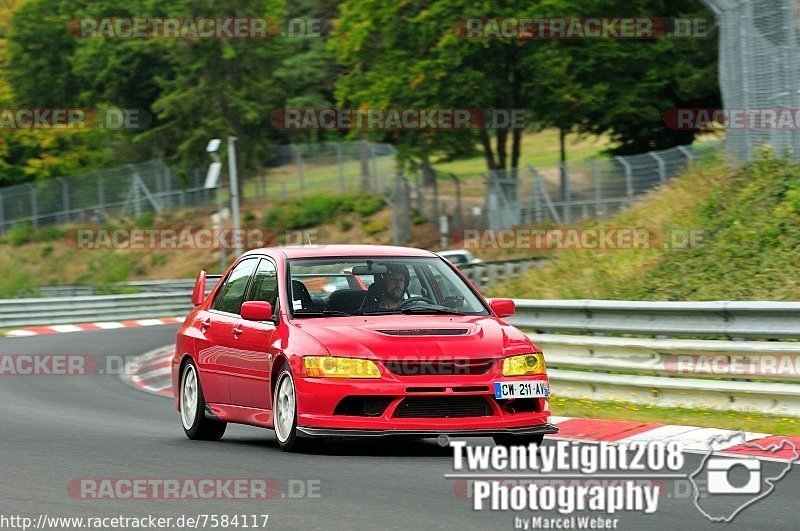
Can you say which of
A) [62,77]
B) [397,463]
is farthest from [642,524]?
[62,77]

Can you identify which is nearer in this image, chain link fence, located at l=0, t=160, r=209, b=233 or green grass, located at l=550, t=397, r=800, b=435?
green grass, located at l=550, t=397, r=800, b=435

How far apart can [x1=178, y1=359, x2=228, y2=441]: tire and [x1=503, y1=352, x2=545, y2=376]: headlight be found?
2735 mm

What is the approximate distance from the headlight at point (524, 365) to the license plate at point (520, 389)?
0.08 m

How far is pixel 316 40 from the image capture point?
87.2m

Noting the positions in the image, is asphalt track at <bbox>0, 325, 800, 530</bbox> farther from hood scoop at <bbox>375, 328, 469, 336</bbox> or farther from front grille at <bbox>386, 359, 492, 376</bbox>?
hood scoop at <bbox>375, 328, 469, 336</bbox>

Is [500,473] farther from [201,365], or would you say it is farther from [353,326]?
[201,365]

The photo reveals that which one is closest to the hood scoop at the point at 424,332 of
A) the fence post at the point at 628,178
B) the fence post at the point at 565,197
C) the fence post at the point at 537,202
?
the fence post at the point at 628,178

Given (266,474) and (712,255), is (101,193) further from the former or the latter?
(266,474)

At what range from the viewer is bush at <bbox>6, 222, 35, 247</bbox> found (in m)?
64.2

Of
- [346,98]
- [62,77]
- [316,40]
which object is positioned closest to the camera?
[346,98]

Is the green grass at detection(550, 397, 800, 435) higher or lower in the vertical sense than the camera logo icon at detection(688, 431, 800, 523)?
lower

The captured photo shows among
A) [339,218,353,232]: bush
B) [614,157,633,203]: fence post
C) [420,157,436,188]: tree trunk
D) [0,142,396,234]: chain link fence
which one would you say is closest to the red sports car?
[614,157,633,203]: fence post

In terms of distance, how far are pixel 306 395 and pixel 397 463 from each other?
780 mm

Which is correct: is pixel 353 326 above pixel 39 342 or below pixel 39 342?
above
